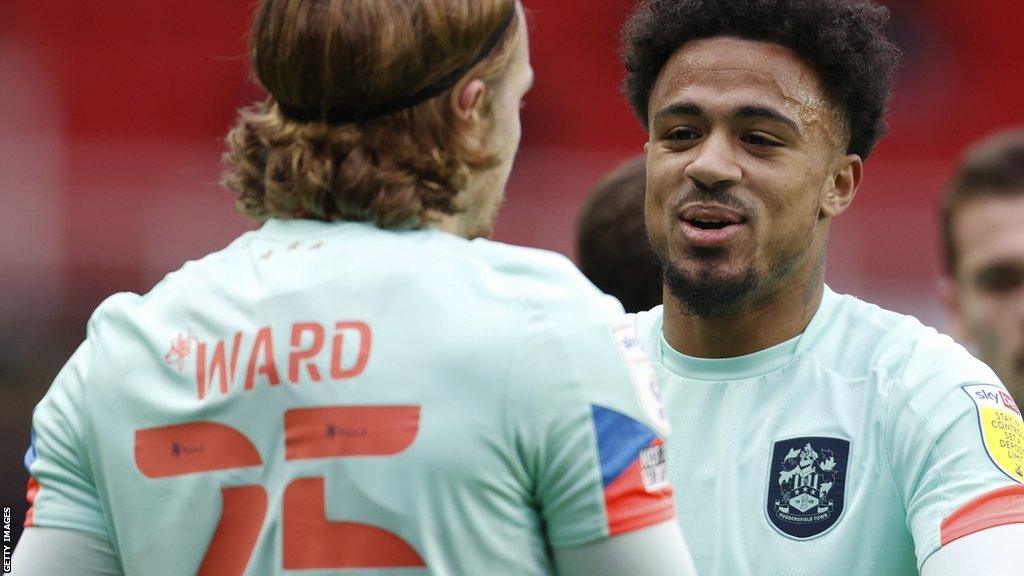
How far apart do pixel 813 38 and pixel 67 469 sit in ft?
5.23

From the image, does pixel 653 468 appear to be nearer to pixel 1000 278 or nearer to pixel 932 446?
pixel 932 446

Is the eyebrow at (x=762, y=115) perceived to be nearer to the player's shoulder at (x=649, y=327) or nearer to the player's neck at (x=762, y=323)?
the player's neck at (x=762, y=323)

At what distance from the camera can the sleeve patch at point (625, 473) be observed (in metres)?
1.65

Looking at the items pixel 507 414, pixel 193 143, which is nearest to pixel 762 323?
pixel 507 414

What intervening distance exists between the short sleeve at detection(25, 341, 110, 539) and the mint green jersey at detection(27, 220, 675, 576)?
0.04 meters

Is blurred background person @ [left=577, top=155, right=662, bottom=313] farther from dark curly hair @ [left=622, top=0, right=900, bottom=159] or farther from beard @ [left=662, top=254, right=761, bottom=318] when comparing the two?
beard @ [left=662, top=254, right=761, bottom=318]

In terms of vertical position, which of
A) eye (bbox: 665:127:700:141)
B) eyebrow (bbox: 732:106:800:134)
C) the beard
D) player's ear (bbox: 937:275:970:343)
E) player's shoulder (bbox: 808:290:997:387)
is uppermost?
eyebrow (bbox: 732:106:800:134)

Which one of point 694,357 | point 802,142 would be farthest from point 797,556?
point 802,142

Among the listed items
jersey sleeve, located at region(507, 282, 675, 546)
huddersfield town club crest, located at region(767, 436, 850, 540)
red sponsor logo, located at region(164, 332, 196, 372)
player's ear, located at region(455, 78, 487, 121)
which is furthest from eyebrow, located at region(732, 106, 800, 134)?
red sponsor logo, located at region(164, 332, 196, 372)

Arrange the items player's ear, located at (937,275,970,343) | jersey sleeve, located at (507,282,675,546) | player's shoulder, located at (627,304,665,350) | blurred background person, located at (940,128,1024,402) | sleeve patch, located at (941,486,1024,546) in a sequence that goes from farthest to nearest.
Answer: player's ear, located at (937,275,970,343) < blurred background person, located at (940,128,1024,402) < player's shoulder, located at (627,304,665,350) < sleeve patch, located at (941,486,1024,546) < jersey sleeve, located at (507,282,675,546)

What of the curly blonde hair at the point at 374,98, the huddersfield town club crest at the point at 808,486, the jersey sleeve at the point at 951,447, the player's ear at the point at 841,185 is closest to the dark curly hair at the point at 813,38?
the player's ear at the point at 841,185

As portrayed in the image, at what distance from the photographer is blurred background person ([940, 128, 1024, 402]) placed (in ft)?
13.0

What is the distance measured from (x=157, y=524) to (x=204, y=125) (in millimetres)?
7490

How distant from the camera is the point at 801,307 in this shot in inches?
106
